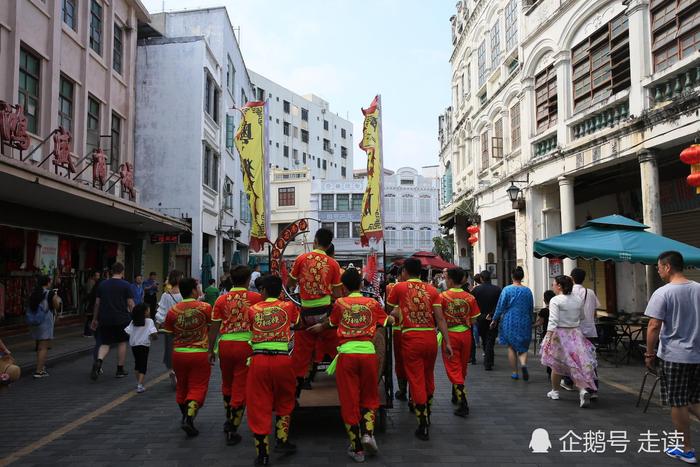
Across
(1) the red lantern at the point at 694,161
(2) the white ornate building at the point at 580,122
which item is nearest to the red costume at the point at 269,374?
(1) the red lantern at the point at 694,161

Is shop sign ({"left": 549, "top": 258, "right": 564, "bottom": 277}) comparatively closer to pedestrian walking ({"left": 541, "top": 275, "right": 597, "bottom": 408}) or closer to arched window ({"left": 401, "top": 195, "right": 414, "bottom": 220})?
pedestrian walking ({"left": 541, "top": 275, "right": 597, "bottom": 408})

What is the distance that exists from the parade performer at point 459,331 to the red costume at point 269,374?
231 centimetres

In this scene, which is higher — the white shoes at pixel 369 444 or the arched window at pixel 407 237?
the arched window at pixel 407 237

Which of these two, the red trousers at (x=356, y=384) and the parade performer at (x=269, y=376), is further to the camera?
the red trousers at (x=356, y=384)

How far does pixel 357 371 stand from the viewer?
16.0 ft

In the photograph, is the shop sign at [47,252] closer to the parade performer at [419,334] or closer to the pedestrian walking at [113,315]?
the pedestrian walking at [113,315]

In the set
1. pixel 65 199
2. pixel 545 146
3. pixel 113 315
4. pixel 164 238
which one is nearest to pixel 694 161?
pixel 545 146

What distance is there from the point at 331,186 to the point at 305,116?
41.7 feet

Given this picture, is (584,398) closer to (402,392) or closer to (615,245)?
(402,392)

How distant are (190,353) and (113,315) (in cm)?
378

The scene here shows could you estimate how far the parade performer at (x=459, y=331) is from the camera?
20.8 feet

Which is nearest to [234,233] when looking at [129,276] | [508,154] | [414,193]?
[129,276]

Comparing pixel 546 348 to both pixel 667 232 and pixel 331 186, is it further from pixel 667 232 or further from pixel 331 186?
pixel 331 186

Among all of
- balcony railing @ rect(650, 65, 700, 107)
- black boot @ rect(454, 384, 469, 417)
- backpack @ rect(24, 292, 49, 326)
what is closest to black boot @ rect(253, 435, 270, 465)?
black boot @ rect(454, 384, 469, 417)
